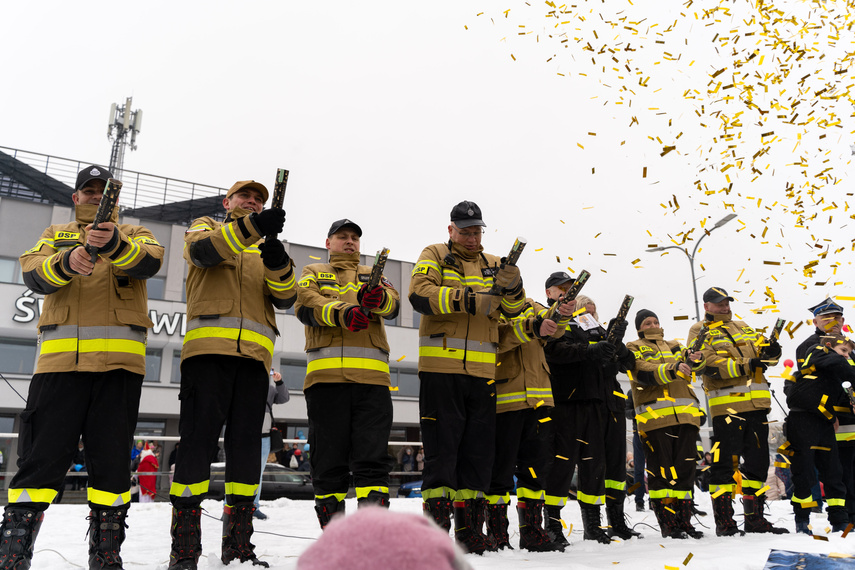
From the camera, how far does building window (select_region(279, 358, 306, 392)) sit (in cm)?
3045

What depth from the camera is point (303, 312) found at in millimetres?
4809

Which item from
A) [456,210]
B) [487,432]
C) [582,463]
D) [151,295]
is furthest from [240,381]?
[151,295]

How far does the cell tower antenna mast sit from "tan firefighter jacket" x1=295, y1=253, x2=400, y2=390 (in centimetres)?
3863

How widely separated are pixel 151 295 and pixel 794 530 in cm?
2706

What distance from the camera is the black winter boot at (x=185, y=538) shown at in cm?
376

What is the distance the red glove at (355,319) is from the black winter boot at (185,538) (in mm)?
1468

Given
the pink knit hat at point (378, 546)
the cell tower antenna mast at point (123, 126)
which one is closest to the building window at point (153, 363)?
the cell tower antenna mast at point (123, 126)

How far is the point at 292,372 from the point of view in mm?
30859

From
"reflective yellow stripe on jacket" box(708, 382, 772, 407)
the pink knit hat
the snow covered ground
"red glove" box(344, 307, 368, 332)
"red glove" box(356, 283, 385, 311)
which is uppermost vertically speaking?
"red glove" box(356, 283, 385, 311)

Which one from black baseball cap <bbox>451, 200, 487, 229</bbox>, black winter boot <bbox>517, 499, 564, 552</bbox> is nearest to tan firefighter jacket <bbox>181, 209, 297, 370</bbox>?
black baseball cap <bbox>451, 200, 487, 229</bbox>

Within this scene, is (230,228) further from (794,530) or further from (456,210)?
(794,530)

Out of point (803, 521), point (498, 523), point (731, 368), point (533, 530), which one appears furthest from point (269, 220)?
point (803, 521)

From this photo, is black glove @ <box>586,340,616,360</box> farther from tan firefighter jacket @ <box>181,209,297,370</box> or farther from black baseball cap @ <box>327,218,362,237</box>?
tan firefighter jacket @ <box>181,209,297,370</box>

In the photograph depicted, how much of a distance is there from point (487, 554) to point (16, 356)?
27.5m
